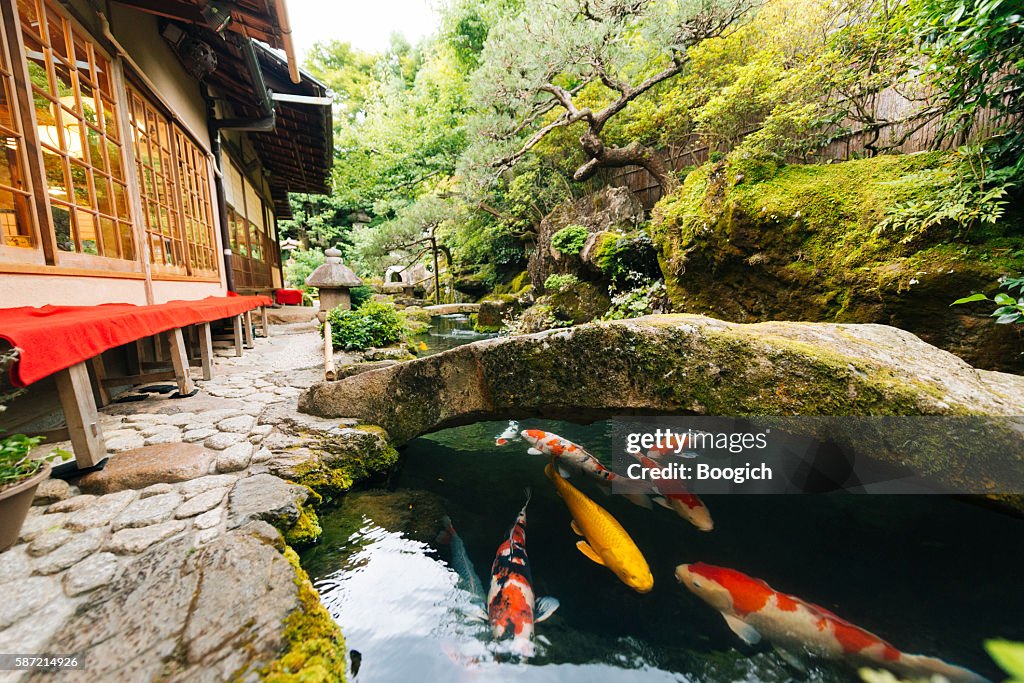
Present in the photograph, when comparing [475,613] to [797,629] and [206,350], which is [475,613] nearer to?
[797,629]

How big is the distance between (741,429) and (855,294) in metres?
3.05

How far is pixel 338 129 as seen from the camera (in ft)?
81.8

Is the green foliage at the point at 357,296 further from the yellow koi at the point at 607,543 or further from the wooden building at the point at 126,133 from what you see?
the yellow koi at the point at 607,543

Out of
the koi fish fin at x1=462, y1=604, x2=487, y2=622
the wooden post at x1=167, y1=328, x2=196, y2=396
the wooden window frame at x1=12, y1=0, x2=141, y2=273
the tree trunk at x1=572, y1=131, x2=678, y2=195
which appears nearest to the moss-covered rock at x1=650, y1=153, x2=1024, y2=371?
the tree trunk at x1=572, y1=131, x2=678, y2=195

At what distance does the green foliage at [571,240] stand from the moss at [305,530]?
9996 mm

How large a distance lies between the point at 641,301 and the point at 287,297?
46.7 feet

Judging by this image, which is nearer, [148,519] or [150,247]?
[148,519]

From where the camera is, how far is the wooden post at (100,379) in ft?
13.8

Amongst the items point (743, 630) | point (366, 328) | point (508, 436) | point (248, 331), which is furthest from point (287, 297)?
point (743, 630)

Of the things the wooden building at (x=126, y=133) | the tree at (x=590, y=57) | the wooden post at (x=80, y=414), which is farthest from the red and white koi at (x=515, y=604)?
the tree at (x=590, y=57)

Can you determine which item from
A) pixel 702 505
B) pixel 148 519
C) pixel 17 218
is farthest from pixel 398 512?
pixel 17 218

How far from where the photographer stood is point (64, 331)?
2369 mm

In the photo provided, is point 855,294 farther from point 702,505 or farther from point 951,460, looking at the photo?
Result: point 702,505

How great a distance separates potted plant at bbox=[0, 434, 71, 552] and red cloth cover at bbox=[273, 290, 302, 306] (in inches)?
609
